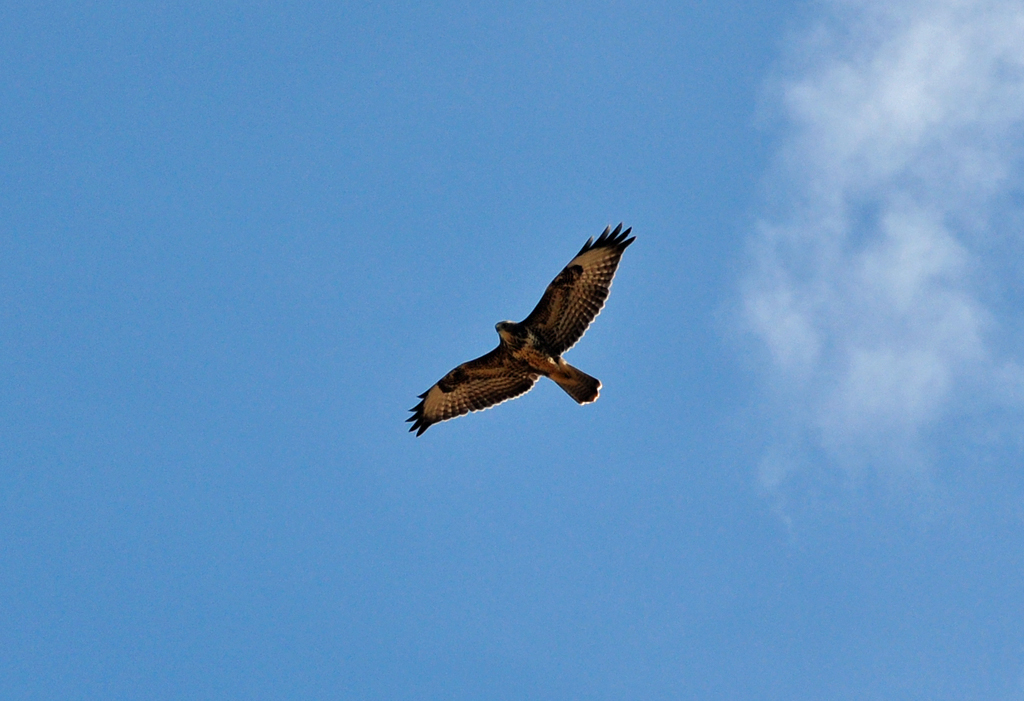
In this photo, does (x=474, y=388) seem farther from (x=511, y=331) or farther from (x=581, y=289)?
(x=581, y=289)

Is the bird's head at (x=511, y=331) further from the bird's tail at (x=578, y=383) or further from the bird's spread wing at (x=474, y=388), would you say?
the bird's tail at (x=578, y=383)

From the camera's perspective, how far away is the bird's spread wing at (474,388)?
54.3 feet

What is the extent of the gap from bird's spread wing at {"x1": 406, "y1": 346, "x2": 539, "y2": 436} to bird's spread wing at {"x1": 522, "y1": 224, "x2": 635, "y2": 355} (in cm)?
85

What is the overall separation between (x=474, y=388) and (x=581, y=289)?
90.6 inches

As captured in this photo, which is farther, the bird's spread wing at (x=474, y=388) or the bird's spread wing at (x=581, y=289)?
the bird's spread wing at (x=474, y=388)

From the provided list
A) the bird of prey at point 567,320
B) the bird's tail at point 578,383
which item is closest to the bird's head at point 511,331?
the bird of prey at point 567,320

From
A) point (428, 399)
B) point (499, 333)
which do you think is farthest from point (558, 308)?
point (428, 399)

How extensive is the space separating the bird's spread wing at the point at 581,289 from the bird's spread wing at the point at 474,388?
85 cm

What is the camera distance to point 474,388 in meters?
17.0

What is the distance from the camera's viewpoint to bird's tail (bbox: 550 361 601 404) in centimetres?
1598

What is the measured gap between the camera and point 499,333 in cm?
1609

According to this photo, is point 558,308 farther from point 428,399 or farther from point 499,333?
point 428,399

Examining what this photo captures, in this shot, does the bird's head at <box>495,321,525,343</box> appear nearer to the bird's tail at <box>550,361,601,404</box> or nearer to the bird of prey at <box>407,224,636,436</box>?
the bird of prey at <box>407,224,636,436</box>

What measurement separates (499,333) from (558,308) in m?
0.87
